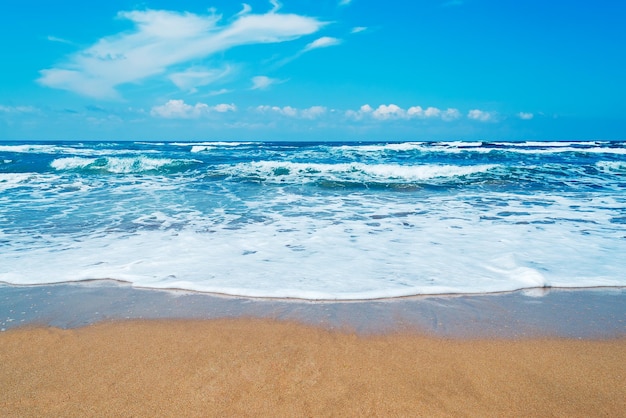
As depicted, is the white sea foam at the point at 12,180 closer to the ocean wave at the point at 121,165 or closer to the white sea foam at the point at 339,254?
the ocean wave at the point at 121,165

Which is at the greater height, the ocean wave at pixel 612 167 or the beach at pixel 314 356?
the ocean wave at pixel 612 167

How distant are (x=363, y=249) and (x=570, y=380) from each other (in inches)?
120

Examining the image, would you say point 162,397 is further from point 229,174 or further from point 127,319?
point 229,174

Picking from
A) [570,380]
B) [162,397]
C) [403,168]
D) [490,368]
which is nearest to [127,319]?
[162,397]

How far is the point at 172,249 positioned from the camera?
5211 mm

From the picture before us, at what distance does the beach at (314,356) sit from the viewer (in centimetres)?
214

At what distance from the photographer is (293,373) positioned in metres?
2.39

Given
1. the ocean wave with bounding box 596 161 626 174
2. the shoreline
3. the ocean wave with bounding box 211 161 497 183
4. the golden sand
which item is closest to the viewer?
the golden sand

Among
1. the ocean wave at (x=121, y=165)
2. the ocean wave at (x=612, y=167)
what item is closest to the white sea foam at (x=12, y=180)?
the ocean wave at (x=121, y=165)

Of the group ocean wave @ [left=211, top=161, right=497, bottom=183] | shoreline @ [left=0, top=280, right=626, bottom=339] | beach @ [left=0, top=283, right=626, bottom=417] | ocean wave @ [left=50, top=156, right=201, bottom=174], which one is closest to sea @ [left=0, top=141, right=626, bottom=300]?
shoreline @ [left=0, top=280, right=626, bottom=339]

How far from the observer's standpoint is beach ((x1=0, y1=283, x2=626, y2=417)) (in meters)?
2.14

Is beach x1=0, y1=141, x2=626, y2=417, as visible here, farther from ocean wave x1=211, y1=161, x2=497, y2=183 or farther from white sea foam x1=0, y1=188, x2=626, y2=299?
ocean wave x1=211, y1=161, x2=497, y2=183

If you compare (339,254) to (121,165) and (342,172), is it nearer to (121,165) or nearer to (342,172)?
(342,172)

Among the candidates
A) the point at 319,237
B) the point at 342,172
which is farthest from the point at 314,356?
the point at 342,172
